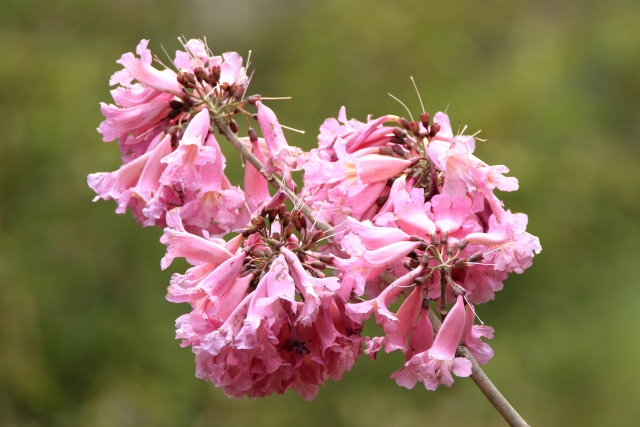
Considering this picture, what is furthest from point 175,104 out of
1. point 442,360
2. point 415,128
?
point 442,360

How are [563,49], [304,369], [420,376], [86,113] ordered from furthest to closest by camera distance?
[563,49]
[86,113]
[304,369]
[420,376]

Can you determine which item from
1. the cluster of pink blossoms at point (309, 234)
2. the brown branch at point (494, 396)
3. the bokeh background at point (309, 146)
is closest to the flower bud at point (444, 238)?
the cluster of pink blossoms at point (309, 234)

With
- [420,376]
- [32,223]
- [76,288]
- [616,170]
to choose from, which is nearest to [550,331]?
[616,170]

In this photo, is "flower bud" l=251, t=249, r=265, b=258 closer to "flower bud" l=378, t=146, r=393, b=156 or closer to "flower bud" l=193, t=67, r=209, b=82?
"flower bud" l=378, t=146, r=393, b=156

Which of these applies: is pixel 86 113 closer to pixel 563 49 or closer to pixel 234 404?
pixel 234 404

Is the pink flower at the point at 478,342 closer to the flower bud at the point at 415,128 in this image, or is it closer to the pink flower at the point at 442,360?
the pink flower at the point at 442,360

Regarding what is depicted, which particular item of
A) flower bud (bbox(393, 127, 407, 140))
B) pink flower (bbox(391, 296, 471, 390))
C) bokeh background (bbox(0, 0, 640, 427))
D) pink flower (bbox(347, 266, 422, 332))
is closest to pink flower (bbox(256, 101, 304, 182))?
flower bud (bbox(393, 127, 407, 140))
